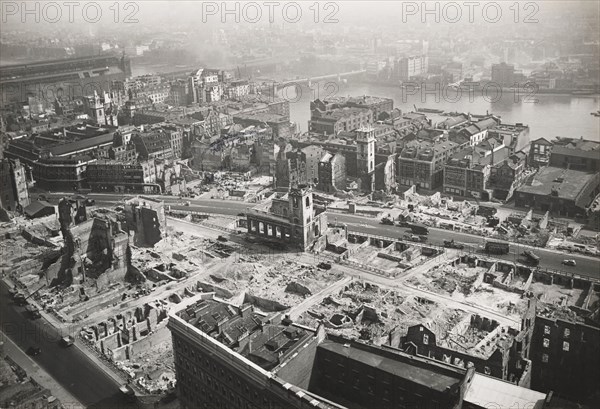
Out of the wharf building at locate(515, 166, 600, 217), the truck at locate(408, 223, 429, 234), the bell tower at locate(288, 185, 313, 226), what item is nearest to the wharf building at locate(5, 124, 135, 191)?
the bell tower at locate(288, 185, 313, 226)

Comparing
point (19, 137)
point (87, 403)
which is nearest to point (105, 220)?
point (87, 403)

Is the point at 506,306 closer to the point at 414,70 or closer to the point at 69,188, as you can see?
the point at 69,188

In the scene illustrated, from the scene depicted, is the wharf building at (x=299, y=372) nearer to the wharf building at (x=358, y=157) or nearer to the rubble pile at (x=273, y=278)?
the rubble pile at (x=273, y=278)

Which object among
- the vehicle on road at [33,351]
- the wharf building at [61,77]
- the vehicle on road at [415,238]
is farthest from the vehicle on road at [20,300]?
the wharf building at [61,77]

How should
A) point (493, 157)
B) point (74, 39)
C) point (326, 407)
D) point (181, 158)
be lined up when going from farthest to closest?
point (74, 39) → point (181, 158) → point (493, 157) → point (326, 407)

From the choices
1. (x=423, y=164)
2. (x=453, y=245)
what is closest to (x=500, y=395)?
(x=453, y=245)

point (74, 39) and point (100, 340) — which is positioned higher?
point (74, 39)

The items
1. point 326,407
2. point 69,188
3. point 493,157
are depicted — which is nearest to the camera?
point 326,407
